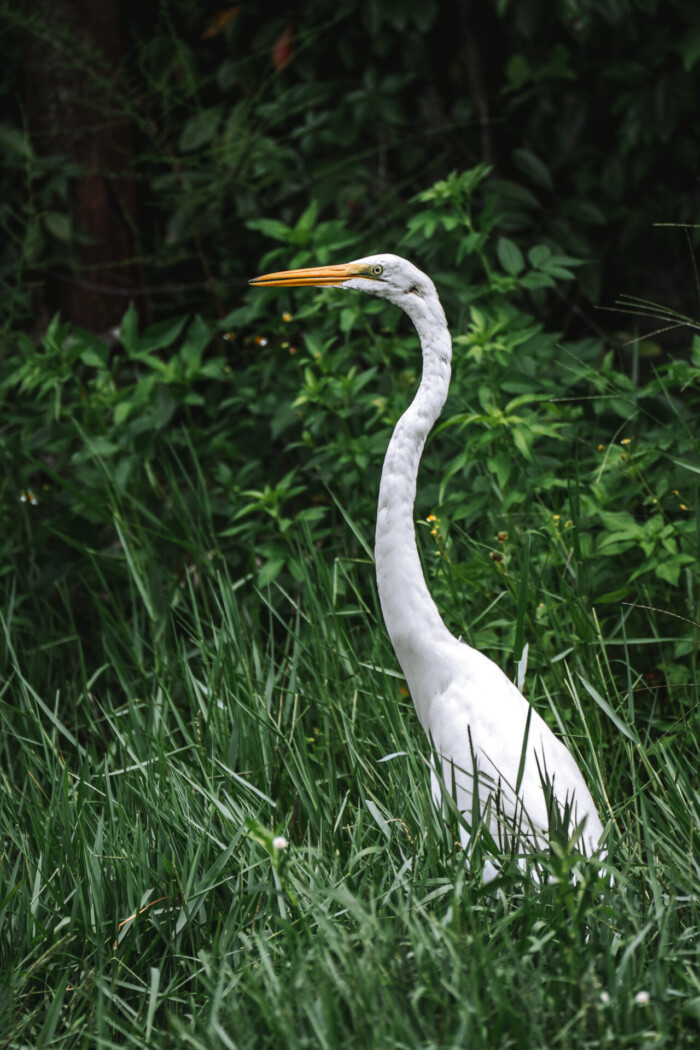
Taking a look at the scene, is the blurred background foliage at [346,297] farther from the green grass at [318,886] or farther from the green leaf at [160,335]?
the green grass at [318,886]

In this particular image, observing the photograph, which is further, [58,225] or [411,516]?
[58,225]

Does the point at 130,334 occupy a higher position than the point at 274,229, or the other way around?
the point at 274,229

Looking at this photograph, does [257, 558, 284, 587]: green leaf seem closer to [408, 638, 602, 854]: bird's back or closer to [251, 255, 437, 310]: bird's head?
[408, 638, 602, 854]: bird's back

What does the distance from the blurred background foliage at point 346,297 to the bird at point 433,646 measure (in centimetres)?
28

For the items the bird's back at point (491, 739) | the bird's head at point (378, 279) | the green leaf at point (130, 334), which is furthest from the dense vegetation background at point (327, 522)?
the bird's head at point (378, 279)

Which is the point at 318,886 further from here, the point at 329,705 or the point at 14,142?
the point at 14,142

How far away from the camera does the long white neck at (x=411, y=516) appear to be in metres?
2.16

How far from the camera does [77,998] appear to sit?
1705 millimetres

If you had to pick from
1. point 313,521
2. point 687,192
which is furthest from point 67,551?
point 687,192

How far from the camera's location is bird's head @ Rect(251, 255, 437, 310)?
2.21 m

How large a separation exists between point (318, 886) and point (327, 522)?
2.01 metres

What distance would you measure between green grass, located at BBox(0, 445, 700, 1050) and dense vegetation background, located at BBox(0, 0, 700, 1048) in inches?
0.4

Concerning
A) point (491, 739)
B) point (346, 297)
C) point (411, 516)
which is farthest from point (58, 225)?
point (491, 739)

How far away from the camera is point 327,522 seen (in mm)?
3607
